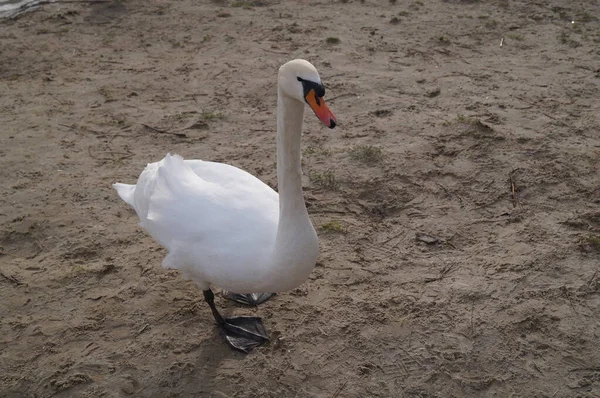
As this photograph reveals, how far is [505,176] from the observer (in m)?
4.60

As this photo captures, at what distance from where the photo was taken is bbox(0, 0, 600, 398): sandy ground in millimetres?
3250

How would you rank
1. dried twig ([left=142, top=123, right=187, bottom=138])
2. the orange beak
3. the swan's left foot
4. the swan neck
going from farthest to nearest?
1. dried twig ([left=142, top=123, right=187, bottom=138])
2. the swan's left foot
3. the swan neck
4. the orange beak

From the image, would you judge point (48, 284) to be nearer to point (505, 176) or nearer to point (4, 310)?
point (4, 310)

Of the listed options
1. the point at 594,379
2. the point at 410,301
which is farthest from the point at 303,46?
the point at 594,379

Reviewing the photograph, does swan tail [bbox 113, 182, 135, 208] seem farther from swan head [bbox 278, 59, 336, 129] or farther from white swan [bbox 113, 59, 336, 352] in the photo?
swan head [bbox 278, 59, 336, 129]

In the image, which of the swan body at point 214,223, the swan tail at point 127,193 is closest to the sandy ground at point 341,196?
the swan tail at point 127,193

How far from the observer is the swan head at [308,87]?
8.17 ft

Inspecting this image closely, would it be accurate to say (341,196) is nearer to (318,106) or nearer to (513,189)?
(513,189)

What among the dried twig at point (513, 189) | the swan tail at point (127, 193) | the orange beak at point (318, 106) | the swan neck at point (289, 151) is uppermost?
the orange beak at point (318, 106)

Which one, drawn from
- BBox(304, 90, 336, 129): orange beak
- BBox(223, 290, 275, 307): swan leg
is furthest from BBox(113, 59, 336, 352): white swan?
BBox(223, 290, 275, 307): swan leg

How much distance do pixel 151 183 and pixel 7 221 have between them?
60.0 inches

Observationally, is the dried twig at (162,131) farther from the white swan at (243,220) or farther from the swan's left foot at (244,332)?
the swan's left foot at (244,332)

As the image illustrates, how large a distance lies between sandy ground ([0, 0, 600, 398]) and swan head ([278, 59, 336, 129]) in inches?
59.2

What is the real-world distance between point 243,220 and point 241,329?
0.78m
